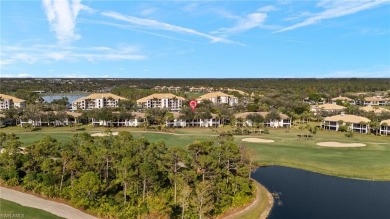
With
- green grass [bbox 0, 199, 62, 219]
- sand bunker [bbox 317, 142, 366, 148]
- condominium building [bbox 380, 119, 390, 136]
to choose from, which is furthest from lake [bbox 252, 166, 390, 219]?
condominium building [bbox 380, 119, 390, 136]

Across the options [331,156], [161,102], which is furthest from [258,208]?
[161,102]

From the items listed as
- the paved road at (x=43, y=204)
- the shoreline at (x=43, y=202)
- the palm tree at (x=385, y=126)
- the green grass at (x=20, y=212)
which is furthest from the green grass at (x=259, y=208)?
the palm tree at (x=385, y=126)

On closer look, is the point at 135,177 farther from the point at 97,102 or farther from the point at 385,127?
the point at 97,102

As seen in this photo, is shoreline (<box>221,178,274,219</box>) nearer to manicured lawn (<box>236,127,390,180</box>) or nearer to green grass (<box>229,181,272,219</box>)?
green grass (<box>229,181,272,219</box>)

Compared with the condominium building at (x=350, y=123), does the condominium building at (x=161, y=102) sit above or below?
above

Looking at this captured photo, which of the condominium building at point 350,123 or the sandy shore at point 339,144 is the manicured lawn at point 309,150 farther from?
the condominium building at point 350,123

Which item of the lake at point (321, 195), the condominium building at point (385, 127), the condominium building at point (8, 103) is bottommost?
the lake at point (321, 195)

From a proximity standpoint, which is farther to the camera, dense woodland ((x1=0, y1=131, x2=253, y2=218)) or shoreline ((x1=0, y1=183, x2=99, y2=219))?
dense woodland ((x1=0, y1=131, x2=253, y2=218))
